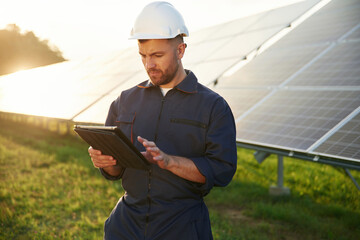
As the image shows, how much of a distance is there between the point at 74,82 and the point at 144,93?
9.04 m

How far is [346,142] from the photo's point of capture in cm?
346

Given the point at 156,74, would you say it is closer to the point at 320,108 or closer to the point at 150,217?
the point at 150,217

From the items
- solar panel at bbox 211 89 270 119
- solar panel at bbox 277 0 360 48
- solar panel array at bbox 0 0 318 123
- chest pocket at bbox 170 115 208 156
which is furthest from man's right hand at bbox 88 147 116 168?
solar panel at bbox 277 0 360 48

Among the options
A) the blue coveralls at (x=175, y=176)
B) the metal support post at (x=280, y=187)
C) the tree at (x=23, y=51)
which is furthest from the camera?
the tree at (x=23, y=51)

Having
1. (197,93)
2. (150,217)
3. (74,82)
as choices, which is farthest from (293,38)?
(74,82)

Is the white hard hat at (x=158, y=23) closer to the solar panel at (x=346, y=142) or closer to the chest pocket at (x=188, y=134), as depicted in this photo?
the chest pocket at (x=188, y=134)

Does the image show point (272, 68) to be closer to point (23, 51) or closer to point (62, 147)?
point (62, 147)

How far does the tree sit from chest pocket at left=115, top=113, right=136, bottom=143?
52.5 metres

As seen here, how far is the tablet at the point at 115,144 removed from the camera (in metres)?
1.80

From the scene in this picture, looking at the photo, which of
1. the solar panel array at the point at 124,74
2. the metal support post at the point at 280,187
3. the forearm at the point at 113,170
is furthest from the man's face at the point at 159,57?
the metal support post at the point at 280,187

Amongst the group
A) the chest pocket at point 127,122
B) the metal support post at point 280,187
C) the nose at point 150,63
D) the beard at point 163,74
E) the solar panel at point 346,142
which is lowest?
the metal support post at point 280,187

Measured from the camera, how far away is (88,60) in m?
14.5

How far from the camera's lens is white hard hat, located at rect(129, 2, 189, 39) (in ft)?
6.81

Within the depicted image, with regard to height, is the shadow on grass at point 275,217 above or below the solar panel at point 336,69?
below
